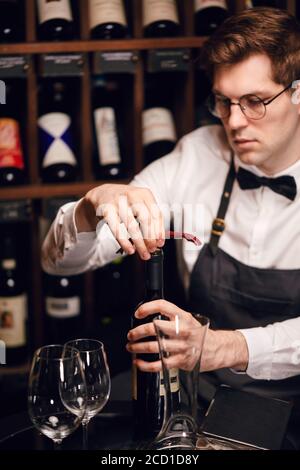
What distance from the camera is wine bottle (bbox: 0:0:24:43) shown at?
6.45ft

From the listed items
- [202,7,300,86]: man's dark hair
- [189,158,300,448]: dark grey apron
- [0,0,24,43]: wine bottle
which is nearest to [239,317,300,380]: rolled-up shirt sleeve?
[189,158,300,448]: dark grey apron

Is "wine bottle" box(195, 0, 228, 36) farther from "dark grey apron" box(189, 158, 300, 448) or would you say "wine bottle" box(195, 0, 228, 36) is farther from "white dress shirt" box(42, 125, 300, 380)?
"dark grey apron" box(189, 158, 300, 448)

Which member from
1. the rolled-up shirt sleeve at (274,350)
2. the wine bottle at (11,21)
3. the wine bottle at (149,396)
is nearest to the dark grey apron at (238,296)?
the rolled-up shirt sleeve at (274,350)

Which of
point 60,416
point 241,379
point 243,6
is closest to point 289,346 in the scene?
point 241,379

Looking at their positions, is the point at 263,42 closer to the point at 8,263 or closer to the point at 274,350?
the point at 274,350

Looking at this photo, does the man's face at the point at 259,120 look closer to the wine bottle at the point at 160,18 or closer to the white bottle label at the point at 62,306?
the wine bottle at the point at 160,18

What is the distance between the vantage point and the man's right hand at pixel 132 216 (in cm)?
110

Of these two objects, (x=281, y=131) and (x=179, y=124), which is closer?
(x=281, y=131)

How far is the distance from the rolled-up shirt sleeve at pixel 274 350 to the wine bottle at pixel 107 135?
0.85 metres

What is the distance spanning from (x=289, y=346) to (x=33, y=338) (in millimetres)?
1030

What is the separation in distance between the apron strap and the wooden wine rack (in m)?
0.42

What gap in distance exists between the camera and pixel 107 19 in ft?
6.31

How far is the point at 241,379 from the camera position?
150cm
